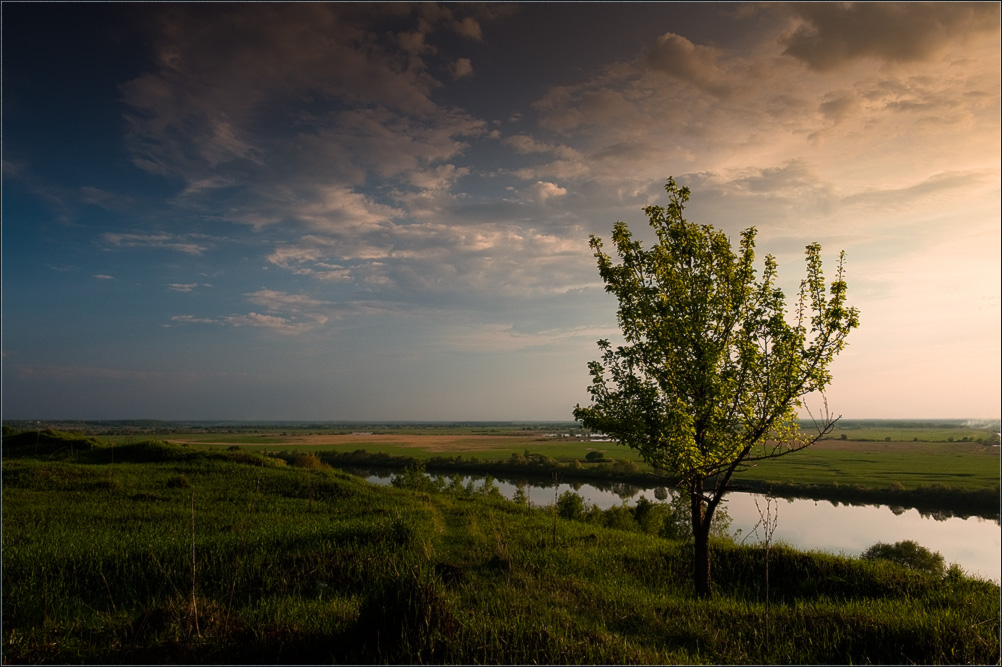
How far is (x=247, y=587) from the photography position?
11.8 m

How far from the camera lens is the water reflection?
4631cm

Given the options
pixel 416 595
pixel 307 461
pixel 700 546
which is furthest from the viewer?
pixel 307 461

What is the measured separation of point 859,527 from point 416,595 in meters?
66.8

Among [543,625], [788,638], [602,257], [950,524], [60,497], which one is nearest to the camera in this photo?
[543,625]


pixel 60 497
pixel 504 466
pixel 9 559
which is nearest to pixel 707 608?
pixel 9 559

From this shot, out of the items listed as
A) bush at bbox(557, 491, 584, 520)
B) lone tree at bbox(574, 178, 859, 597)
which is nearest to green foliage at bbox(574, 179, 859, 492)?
lone tree at bbox(574, 178, 859, 597)

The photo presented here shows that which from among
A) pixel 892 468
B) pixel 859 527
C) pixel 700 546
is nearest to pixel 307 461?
pixel 700 546

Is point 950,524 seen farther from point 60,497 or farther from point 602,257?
point 60,497

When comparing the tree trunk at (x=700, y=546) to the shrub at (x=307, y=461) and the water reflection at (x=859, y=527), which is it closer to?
the water reflection at (x=859, y=527)

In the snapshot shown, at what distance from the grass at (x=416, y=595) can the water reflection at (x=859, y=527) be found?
27982 millimetres

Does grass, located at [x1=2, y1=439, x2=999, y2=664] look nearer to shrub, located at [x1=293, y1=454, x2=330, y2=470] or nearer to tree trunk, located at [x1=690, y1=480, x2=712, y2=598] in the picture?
tree trunk, located at [x1=690, y1=480, x2=712, y2=598]

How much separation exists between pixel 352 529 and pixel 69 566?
690 cm

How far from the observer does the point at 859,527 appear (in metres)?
58.6

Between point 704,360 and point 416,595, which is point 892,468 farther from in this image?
point 416,595
